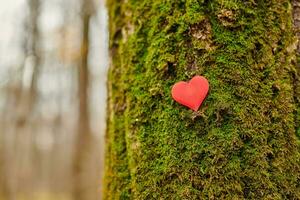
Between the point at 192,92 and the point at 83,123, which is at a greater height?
the point at 192,92

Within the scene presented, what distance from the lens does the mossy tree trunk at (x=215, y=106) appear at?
1.08m

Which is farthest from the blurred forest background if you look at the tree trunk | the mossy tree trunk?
the mossy tree trunk

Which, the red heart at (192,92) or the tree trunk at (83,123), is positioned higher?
the red heart at (192,92)

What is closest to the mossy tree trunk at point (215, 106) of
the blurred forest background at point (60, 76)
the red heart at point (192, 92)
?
the red heart at point (192, 92)

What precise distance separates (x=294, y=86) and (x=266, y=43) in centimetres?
14

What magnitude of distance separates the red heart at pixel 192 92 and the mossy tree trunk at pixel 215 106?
0.02 metres

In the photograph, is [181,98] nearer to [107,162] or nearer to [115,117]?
[115,117]

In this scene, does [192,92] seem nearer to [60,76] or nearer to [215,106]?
[215,106]

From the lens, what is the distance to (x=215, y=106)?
1104 mm

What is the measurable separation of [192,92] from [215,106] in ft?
0.24

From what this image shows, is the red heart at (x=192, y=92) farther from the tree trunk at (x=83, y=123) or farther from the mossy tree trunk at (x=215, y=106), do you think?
the tree trunk at (x=83, y=123)

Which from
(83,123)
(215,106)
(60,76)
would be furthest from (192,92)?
(60,76)

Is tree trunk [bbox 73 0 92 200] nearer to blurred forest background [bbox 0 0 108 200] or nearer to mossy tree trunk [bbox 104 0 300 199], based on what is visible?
blurred forest background [bbox 0 0 108 200]

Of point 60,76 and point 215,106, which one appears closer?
point 215,106
